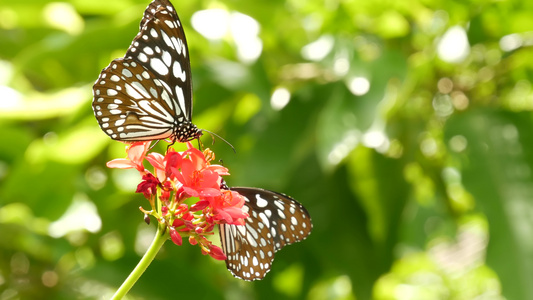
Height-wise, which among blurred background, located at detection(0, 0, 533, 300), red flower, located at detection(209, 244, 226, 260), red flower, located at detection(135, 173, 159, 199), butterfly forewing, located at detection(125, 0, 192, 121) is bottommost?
red flower, located at detection(209, 244, 226, 260)

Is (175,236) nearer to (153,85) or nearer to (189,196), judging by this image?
(189,196)

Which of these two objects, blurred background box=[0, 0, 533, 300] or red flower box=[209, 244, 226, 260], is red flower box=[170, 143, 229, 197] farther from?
blurred background box=[0, 0, 533, 300]

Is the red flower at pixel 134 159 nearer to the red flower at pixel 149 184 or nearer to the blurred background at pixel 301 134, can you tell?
the red flower at pixel 149 184

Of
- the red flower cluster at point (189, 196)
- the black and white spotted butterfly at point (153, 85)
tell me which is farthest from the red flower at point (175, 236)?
the black and white spotted butterfly at point (153, 85)

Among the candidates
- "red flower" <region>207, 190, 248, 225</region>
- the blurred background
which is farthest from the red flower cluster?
the blurred background

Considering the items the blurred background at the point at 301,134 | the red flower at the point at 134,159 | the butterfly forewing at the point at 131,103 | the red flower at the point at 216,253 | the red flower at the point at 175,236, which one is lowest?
the red flower at the point at 175,236

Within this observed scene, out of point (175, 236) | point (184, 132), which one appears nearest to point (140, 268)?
point (175, 236)

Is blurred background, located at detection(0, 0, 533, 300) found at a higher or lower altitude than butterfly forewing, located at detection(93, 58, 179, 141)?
higher
